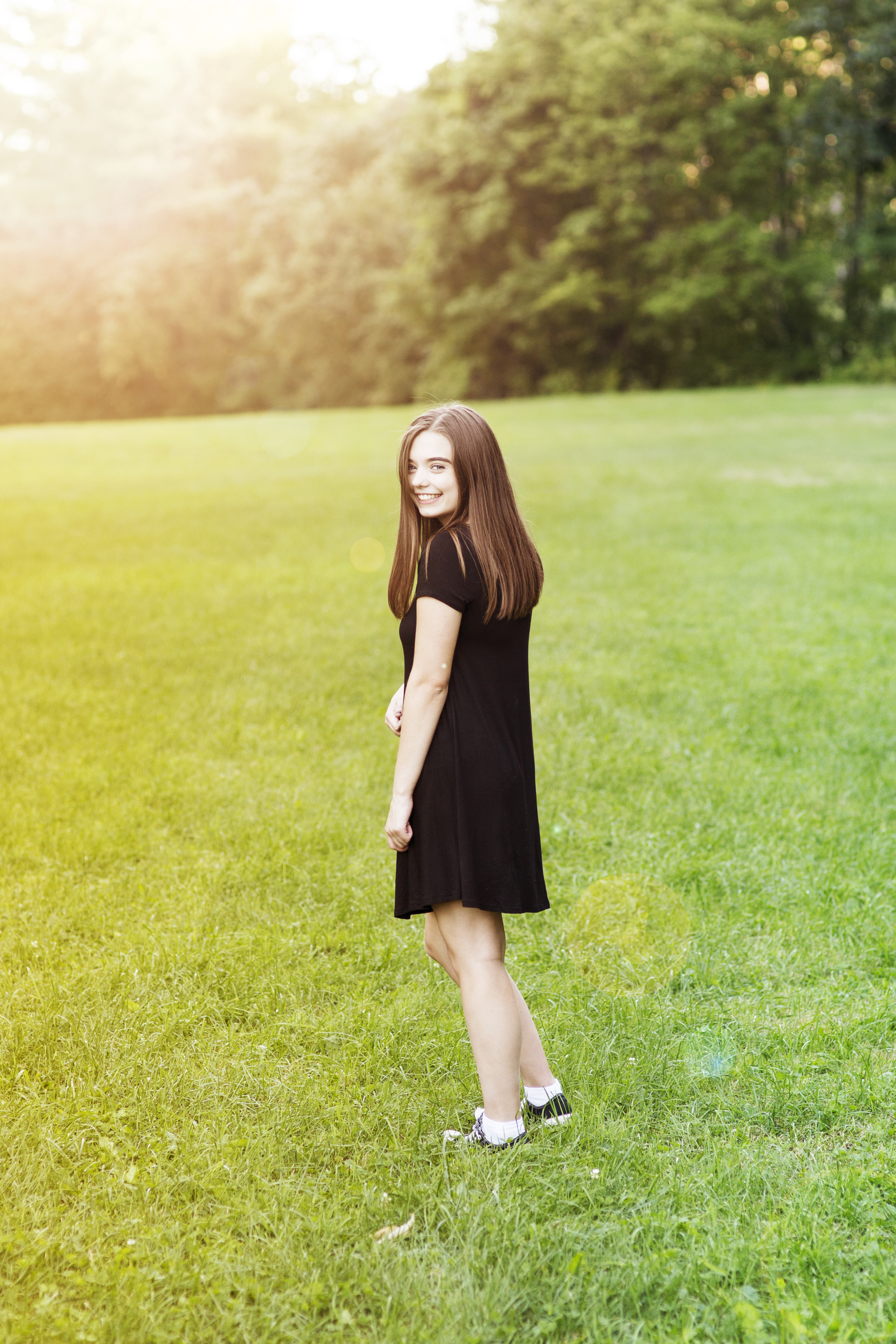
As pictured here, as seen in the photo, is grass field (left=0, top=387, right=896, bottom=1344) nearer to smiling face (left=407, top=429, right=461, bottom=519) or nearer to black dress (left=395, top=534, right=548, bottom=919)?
black dress (left=395, top=534, right=548, bottom=919)

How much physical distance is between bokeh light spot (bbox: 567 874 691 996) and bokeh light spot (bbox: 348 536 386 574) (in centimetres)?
718

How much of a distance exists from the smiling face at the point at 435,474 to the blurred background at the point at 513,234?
1264 inches

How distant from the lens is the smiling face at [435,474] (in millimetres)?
2791

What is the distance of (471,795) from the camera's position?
274cm

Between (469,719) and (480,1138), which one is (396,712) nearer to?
(469,719)

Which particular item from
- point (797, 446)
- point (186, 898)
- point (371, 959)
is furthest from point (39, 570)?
point (797, 446)

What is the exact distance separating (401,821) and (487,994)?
0.50 meters

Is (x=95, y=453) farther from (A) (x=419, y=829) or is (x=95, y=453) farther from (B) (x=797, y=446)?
(A) (x=419, y=829)

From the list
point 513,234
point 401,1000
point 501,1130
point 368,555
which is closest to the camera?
point 501,1130

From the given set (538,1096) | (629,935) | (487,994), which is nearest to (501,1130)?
(538,1096)

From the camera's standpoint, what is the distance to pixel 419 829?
109 inches

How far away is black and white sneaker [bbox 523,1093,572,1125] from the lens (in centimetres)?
313

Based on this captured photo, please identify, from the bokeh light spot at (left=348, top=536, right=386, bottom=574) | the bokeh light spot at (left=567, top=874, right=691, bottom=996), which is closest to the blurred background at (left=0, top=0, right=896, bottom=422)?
the bokeh light spot at (left=348, top=536, right=386, bottom=574)

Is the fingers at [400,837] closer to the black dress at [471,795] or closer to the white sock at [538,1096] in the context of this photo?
the black dress at [471,795]
